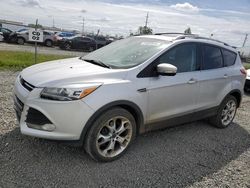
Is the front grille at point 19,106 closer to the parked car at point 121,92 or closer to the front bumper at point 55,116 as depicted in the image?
the parked car at point 121,92

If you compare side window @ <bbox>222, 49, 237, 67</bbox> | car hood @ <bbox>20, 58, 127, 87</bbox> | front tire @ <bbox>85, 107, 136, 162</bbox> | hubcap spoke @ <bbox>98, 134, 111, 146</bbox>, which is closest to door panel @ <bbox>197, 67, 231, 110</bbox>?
side window @ <bbox>222, 49, 237, 67</bbox>

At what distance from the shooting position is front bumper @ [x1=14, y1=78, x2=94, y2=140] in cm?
319

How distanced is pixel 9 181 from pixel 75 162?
84 cm

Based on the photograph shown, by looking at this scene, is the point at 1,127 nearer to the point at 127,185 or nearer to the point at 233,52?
the point at 127,185

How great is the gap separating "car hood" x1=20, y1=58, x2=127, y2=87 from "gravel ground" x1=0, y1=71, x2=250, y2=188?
1007 millimetres

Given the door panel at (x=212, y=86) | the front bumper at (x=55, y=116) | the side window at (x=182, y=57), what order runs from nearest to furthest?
1. the front bumper at (x=55, y=116)
2. the side window at (x=182, y=57)
3. the door panel at (x=212, y=86)

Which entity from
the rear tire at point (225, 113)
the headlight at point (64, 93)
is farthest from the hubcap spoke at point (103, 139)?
the rear tire at point (225, 113)

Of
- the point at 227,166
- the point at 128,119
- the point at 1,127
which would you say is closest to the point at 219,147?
the point at 227,166

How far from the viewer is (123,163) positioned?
374cm

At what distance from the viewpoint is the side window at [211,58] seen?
486 cm

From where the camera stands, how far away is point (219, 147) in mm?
4621

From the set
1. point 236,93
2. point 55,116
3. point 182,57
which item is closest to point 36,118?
point 55,116

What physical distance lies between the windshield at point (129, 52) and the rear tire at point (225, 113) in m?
2.01

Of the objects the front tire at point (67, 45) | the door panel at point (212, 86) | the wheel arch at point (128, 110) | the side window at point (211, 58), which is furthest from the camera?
the front tire at point (67, 45)
